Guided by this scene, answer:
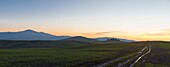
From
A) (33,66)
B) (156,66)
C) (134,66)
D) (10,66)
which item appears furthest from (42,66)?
(156,66)

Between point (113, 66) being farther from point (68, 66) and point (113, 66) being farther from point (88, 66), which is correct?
point (68, 66)

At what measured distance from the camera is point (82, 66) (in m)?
39.2

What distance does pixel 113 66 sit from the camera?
3959cm

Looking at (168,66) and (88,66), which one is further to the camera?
(168,66)

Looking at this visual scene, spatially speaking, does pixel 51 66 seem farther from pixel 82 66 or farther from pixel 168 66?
pixel 168 66

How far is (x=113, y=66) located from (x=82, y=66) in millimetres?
4006

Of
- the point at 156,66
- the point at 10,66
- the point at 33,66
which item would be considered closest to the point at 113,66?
the point at 156,66

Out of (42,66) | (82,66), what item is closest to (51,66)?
(42,66)

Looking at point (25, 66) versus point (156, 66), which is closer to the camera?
point (25, 66)

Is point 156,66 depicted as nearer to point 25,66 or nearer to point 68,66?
point 68,66

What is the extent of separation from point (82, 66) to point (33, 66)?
6.32 metres

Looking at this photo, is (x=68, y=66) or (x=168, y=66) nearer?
(x=68, y=66)

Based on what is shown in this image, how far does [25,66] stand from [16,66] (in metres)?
1.14

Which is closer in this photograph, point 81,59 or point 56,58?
point 81,59
